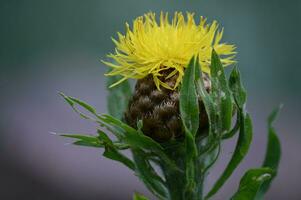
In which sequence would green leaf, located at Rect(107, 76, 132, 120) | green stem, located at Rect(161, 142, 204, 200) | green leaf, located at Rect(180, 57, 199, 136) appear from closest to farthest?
green leaf, located at Rect(180, 57, 199, 136)
green stem, located at Rect(161, 142, 204, 200)
green leaf, located at Rect(107, 76, 132, 120)

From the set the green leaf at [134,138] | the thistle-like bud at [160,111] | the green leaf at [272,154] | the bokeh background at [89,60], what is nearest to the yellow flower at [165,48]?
the thistle-like bud at [160,111]

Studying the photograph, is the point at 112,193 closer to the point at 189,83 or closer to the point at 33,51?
the point at 33,51

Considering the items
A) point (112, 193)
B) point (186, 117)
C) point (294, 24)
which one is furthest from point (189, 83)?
point (294, 24)

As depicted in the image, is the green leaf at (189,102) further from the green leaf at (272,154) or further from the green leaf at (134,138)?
the green leaf at (272,154)

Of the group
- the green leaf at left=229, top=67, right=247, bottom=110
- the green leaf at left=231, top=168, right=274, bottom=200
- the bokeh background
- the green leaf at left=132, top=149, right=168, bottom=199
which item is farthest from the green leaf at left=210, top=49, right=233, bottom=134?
the bokeh background

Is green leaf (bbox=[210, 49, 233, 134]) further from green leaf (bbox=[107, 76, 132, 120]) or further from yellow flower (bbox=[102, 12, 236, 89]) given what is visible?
green leaf (bbox=[107, 76, 132, 120])

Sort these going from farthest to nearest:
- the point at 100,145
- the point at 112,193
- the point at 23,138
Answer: the point at 23,138, the point at 112,193, the point at 100,145

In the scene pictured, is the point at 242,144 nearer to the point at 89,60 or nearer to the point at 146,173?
the point at 146,173
